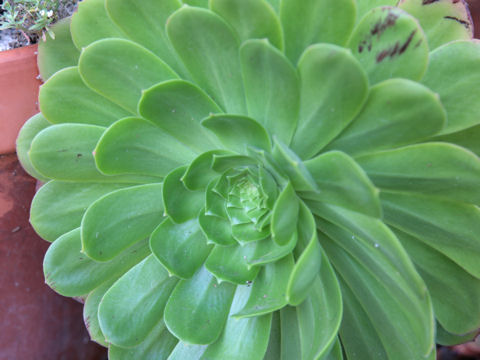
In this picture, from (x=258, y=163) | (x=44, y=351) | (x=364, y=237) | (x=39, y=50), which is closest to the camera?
(x=364, y=237)

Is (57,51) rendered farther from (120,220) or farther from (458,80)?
(458,80)

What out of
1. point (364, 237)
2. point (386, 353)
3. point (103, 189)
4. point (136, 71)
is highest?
point (136, 71)

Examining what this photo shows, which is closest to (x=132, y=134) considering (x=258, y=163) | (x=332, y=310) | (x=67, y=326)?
(x=258, y=163)

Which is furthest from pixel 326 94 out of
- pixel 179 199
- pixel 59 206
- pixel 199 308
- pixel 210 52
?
pixel 59 206

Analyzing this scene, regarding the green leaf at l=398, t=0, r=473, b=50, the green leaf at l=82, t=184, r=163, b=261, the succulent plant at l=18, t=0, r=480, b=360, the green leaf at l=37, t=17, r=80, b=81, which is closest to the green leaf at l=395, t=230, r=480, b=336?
the succulent plant at l=18, t=0, r=480, b=360

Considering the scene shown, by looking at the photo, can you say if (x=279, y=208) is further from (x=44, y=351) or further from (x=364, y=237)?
(x=44, y=351)

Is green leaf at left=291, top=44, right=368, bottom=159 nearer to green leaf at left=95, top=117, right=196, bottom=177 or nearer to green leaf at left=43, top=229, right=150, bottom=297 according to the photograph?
green leaf at left=95, top=117, right=196, bottom=177
